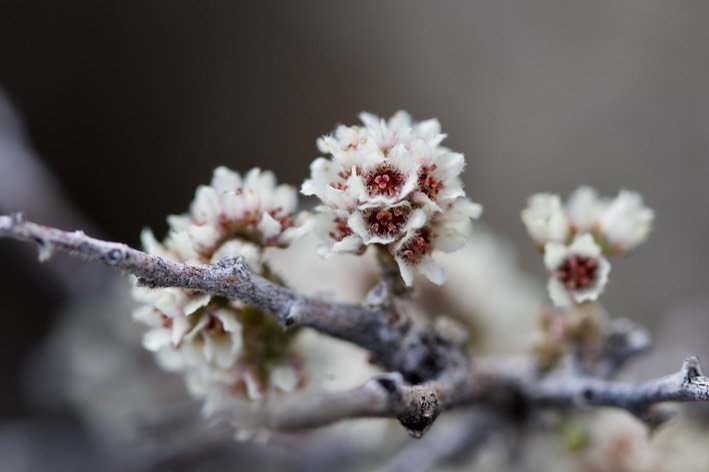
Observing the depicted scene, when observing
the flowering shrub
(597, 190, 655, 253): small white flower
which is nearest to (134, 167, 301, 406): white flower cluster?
the flowering shrub

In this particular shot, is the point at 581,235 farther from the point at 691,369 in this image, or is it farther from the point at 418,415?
the point at 418,415

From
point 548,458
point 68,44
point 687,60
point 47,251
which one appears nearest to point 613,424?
point 548,458

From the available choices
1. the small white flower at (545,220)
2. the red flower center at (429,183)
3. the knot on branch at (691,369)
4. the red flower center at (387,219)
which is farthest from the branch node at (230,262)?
the knot on branch at (691,369)

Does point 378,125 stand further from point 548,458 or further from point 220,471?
point 220,471

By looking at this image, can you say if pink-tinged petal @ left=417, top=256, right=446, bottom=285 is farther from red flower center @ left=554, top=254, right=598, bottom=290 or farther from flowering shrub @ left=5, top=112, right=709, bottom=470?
red flower center @ left=554, top=254, right=598, bottom=290

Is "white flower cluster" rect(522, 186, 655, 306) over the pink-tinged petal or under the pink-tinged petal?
over

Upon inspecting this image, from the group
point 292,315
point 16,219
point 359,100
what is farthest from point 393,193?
point 359,100
